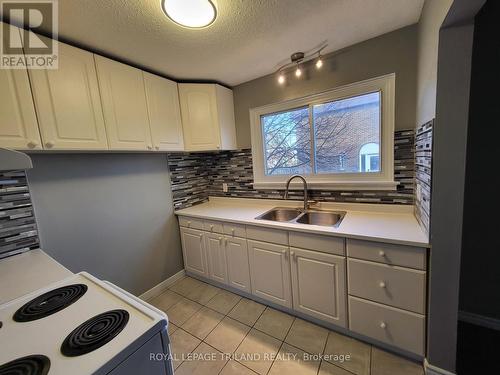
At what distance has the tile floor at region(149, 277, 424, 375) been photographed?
4.44 feet

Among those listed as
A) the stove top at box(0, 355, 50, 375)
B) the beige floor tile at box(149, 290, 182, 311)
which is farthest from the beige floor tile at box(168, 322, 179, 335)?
the stove top at box(0, 355, 50, 375)

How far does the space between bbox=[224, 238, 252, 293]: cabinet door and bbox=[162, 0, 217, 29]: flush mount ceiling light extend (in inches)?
63.7

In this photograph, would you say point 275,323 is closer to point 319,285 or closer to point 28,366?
point 319,285

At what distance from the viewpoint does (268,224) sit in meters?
1.72

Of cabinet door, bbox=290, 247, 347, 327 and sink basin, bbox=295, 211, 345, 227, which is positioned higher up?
sink basin, bbox=295, 211, 345, 227

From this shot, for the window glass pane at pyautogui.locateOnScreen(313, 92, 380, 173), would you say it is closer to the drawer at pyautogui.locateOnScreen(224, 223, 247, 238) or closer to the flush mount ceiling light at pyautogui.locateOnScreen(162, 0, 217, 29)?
the drawer at pyautogui.locateOnScreen(224, 223, 247, 238)

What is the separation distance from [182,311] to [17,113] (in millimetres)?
1892

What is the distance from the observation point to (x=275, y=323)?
1730 mm

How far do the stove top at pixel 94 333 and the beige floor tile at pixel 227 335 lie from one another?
1.09 metres

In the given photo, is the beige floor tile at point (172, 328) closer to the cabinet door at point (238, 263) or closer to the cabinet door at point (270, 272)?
the cabinet door at point (238, 263)

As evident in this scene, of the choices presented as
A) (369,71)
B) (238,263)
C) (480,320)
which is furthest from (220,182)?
(480,320)

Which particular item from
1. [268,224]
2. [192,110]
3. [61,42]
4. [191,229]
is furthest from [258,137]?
[61,42]

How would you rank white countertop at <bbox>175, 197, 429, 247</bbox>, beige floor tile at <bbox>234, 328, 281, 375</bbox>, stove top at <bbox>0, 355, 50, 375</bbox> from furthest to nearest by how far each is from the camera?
beige floor tile at <bbox>234, 328, 281, 375</bbox>, white countertop at <bbox>175, 197, 429, 247</bbox>, stove top at <bbox>0, 355, 50, 375</bbox>

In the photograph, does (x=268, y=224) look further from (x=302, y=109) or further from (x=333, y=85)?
(x=333, y=85)
